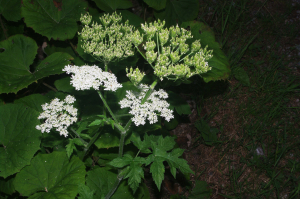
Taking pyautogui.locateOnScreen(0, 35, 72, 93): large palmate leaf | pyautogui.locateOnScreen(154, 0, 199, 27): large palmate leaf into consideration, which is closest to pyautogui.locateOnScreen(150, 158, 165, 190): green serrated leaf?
pyautogui.locateOnScreen(0, 35, 72, 93): large palmate leaf

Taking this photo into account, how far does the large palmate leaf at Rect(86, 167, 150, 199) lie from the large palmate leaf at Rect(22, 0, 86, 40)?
2617mm

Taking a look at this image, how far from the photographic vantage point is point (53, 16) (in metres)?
4.42

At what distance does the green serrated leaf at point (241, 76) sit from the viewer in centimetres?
597

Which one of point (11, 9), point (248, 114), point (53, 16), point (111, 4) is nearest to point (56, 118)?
point (53, 16)

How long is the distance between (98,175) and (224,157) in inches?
127

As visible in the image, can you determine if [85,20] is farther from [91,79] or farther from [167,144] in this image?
[167,144]

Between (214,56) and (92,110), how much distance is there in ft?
7.91

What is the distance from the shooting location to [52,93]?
436 cm

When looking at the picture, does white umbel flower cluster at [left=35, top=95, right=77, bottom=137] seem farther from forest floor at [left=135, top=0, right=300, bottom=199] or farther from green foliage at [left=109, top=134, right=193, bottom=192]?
forest floor at [left=135, top=0, right=300, bottom=199]

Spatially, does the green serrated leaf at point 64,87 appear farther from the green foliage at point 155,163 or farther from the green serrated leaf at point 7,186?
the green foliage at point 155,163

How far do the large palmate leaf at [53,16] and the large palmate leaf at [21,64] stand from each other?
1.29ft

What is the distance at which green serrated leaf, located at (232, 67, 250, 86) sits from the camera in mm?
5973

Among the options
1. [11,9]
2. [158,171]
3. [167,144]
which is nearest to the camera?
[158,171]

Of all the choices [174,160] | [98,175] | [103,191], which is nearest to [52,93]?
[98,175]
